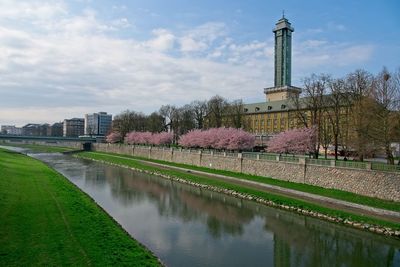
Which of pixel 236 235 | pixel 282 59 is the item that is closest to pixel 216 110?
pixel 282 59

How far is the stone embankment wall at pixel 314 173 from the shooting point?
29484 mm

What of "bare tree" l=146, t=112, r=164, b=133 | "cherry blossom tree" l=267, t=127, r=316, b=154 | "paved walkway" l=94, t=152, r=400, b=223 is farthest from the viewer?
"bare tree" l=146, t=112, r=164, b=133

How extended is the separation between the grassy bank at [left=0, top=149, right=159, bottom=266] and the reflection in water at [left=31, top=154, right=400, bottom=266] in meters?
2.10

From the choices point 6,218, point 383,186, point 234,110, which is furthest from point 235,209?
point 234,110

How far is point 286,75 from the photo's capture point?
389 ft

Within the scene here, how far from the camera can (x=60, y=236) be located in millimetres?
17406

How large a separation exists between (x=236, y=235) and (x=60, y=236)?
11.0 m

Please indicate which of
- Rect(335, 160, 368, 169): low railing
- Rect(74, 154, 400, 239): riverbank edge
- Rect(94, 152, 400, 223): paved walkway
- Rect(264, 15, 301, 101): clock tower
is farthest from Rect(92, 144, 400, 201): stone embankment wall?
Rect(264, 15, 301, 101): clock tower

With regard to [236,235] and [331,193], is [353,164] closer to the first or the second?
[331,193]

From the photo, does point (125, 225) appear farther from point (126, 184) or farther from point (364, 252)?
point (126, 184)

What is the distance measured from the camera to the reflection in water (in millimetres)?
19000

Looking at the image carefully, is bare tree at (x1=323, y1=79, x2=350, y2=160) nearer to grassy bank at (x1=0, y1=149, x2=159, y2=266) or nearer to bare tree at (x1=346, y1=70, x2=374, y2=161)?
bare tree at (x1=346, y1=70, x2=374, y2=161)

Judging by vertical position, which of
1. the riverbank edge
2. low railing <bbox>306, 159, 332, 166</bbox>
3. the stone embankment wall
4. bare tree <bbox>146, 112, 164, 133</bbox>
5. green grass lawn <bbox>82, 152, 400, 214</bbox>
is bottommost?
the riverbank edge

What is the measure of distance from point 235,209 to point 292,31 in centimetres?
10446
